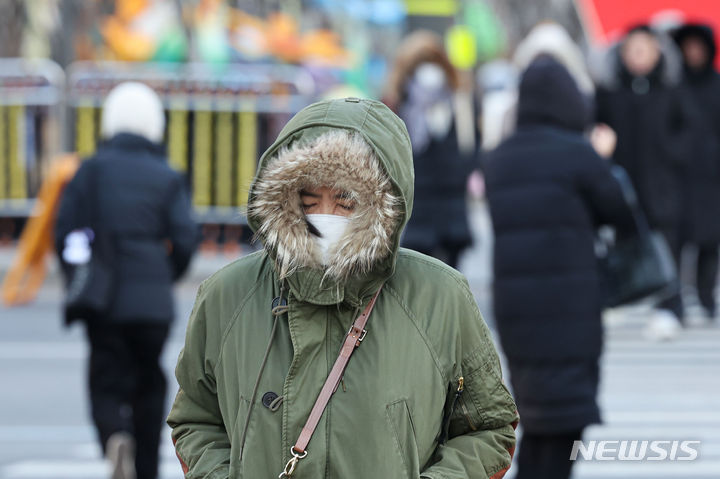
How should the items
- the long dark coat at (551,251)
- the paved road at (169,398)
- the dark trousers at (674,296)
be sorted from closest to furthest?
the long dark coat at (551,251)
the paved road at (169,398)
the dark trousers at (674,296)

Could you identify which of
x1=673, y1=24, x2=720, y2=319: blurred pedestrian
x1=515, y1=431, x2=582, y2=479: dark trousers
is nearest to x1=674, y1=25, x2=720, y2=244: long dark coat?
x1=673, y1=24, x2=720, y2=319: blurred pedestrian

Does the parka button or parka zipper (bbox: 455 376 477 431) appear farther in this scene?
parka zipper (bbox: 455 376 477 431)

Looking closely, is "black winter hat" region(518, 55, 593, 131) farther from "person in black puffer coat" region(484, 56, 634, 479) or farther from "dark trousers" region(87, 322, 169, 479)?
"dark trousers" region(87, 322, 169, 479)

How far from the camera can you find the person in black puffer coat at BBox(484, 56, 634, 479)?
4.92 m

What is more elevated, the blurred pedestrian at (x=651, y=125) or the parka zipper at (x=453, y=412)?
the parka zipper at (x=453, y=412)

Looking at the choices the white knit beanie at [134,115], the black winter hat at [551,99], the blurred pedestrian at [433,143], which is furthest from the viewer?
the blurred pedestrian at [433,143]

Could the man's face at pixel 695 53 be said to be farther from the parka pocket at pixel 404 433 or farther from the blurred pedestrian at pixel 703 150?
the parka pocket at pixel 404 433

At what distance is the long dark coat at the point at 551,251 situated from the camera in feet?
16.1

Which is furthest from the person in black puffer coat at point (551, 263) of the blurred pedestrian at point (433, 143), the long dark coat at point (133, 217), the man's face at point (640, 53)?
the blurred pedestrian at point (433, 143)

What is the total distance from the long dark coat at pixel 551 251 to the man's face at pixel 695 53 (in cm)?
598

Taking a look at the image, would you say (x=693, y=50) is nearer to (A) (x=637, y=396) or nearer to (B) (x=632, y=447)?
(A) (x=637, y=396)

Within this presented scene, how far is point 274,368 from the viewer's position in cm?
284

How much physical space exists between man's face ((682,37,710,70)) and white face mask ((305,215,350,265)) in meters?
8.50

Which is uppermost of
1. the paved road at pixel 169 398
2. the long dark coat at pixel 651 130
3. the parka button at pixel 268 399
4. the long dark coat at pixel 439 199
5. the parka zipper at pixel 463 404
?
the parka button at pixel 268 399
